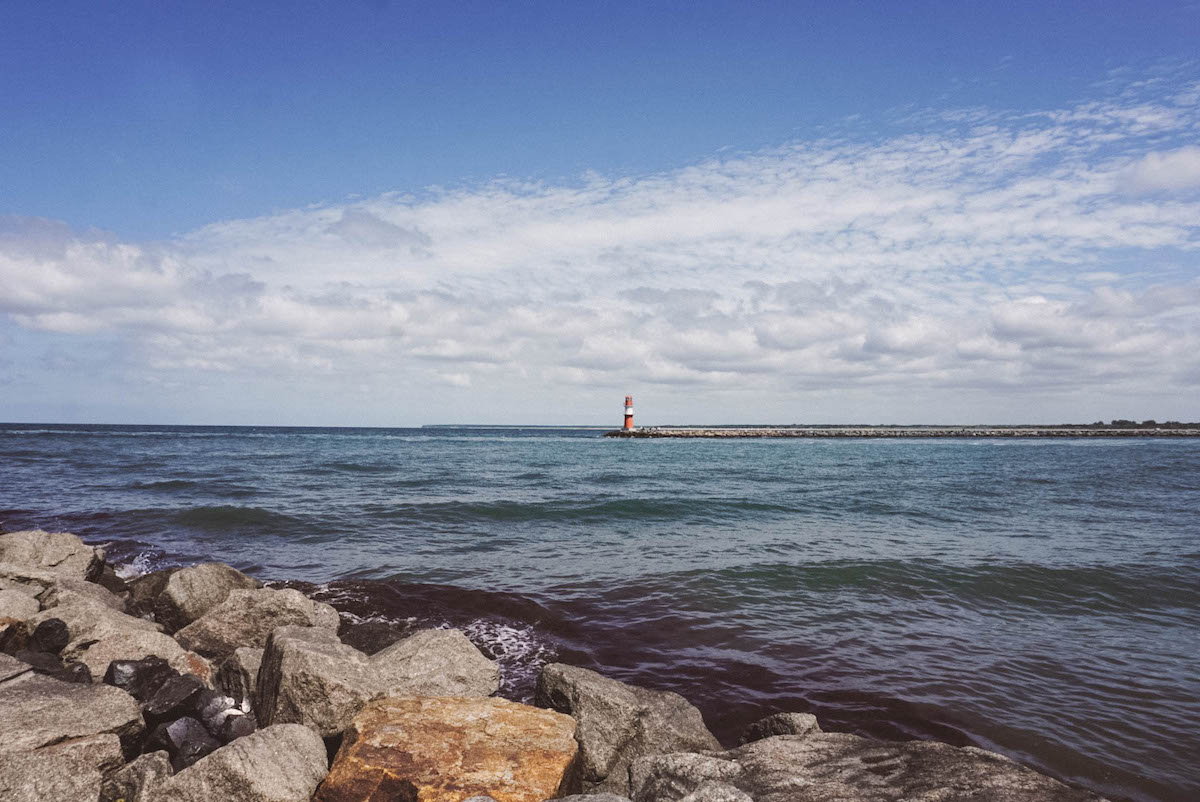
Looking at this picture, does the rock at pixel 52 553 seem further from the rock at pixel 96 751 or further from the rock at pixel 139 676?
the rock at pixel 96 751

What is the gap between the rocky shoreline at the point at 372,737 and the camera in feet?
14.5

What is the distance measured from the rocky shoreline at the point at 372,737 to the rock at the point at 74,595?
6 cm

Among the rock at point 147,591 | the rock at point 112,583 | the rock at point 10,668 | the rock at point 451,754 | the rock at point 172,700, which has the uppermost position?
the rock at point 10,668

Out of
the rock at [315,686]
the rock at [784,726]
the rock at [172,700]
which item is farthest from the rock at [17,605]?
the rock at [784,726]

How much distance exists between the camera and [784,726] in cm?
593

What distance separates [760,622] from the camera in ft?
33.6

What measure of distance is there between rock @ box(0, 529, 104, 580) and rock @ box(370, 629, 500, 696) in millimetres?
7666

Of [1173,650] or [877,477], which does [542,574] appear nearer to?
[1173,650]

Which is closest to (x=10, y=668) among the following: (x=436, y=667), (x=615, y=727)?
(x=436, y=667)

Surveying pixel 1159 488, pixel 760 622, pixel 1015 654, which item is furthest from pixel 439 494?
pixel 1159 488

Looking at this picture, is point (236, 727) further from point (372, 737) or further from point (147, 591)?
point (147, 591)

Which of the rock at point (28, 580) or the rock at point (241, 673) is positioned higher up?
the rock at point (28, 580)

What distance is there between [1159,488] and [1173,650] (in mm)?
26948

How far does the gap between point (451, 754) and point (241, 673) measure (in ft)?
10.6
